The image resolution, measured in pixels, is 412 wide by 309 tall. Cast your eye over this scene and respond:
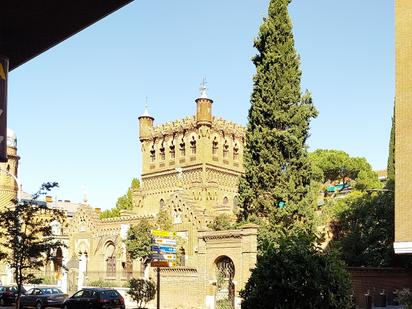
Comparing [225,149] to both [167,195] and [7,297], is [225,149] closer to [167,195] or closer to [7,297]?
[167,195]

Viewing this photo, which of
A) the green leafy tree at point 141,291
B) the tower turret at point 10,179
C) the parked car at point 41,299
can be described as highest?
the tower turret at point 10,179

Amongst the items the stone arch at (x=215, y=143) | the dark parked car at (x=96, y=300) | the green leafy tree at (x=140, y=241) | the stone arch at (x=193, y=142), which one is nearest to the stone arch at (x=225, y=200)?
the stone arch at (x=215, y=143)

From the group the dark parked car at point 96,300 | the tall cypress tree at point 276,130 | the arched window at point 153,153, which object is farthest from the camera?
the arched window at point 153,153

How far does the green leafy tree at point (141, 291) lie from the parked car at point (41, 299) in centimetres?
452

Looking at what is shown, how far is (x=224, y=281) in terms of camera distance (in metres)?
28.8

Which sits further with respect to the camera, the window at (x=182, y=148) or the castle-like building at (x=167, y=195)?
the window at (x=182, y=148)

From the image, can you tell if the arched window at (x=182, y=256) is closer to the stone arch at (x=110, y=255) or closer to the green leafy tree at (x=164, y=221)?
the green leafy tree at (x=164, y=221)

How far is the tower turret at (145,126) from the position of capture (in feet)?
221

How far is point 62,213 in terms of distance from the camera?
22.6 m

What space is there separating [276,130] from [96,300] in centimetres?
1293

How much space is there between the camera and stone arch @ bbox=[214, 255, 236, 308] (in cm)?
2798

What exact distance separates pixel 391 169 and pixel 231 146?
1073 inches

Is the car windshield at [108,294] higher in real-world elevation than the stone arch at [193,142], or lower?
lower

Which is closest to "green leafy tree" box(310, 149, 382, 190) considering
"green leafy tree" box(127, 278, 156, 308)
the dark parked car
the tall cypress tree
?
the tall cypress tree
